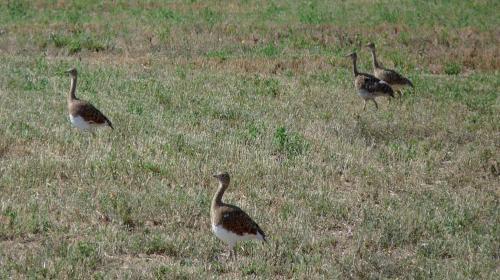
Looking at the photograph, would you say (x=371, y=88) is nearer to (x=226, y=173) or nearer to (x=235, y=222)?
(x=226, y=173)

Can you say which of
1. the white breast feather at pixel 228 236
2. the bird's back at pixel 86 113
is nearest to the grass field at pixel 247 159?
the white breast feather at pixel 228 236

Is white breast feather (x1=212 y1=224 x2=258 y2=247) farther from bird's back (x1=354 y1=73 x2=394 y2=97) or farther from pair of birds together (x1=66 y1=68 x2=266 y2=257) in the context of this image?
bird's back (x1=354 y1=73 x2=394 y2=97)

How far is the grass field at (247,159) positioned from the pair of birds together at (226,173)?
299 millimetres

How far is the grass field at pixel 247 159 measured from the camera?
9039mm

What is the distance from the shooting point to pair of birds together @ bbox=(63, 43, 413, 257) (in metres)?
8.70

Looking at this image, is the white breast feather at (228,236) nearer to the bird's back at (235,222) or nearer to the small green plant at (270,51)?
the bird's back at (235,222)

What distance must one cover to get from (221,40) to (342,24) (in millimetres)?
4998

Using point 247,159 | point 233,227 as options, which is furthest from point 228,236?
point 247,159

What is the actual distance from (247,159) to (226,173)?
316 centimetres

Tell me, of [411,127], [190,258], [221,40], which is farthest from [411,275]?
[221,40]

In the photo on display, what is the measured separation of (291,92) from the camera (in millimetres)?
18438

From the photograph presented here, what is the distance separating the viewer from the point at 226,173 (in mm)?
9383

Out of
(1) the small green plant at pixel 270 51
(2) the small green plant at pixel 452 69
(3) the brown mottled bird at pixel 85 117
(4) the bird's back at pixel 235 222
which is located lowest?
(1) the small green plant at pixel 270 51

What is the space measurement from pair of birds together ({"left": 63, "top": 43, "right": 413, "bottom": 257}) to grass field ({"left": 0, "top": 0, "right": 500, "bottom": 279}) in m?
0.30
